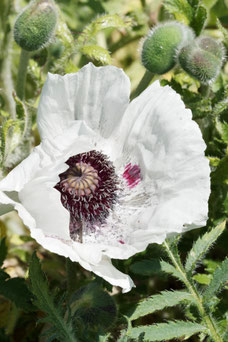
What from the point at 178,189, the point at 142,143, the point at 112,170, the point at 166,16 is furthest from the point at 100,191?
the point at 166,16

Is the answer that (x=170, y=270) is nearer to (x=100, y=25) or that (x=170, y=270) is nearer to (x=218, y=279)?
(x=218, y=279)

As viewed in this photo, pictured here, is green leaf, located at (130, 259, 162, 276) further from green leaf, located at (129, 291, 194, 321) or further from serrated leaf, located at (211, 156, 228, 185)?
serrated leaf, located at (211, 156, 228, 185)

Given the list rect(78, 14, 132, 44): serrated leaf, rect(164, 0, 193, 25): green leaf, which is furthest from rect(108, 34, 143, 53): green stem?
rect(164, 0, 193, 25): green leaf

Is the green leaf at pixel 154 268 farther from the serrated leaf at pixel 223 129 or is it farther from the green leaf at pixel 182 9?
the green leaf at pixel 182 9

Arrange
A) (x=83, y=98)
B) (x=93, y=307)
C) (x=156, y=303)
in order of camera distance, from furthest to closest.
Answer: (x=83, y=98) < (x=93, y=307) < (x=156, y=303)

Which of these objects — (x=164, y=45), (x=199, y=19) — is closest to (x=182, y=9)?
(x=199, y=19)

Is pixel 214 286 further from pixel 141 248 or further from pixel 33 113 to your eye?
pixel 33 113
